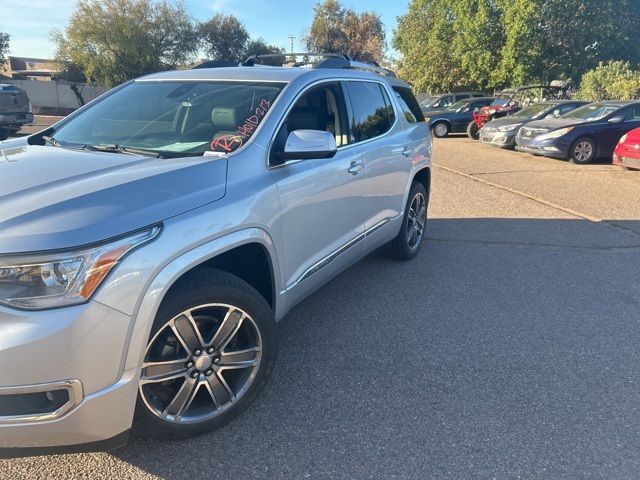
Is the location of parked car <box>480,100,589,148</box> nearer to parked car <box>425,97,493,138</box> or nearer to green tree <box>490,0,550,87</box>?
parked car <box>425,97,493,138</box>

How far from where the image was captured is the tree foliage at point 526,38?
25.4 metres

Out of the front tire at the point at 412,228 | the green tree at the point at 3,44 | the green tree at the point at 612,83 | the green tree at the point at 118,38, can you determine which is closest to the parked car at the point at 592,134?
the front tire at the point at 412,228

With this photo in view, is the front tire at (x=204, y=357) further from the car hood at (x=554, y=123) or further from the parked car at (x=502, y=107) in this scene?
the parked car at (x=502, y=107)

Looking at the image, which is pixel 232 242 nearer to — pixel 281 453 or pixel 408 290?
pixel 281 453

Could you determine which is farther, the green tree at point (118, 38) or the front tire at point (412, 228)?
the green tree at point (118, 38)

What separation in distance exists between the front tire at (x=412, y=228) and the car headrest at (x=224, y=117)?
95.0 inches

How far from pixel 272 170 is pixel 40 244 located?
4.30ft

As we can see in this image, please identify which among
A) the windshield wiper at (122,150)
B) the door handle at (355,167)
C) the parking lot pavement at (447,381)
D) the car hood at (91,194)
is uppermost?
the windshield wiper at (122,150)

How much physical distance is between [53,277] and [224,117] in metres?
1.60

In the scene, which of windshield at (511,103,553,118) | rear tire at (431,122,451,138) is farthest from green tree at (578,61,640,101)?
windshield at (511,103,553,118)

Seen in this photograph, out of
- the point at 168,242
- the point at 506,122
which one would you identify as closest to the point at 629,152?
the point at 506,122

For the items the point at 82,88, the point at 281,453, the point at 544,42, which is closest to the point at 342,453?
the point at 281,453

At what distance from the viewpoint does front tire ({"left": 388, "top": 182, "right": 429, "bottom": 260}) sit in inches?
209

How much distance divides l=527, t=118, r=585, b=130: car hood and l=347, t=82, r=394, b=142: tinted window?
986 cm
